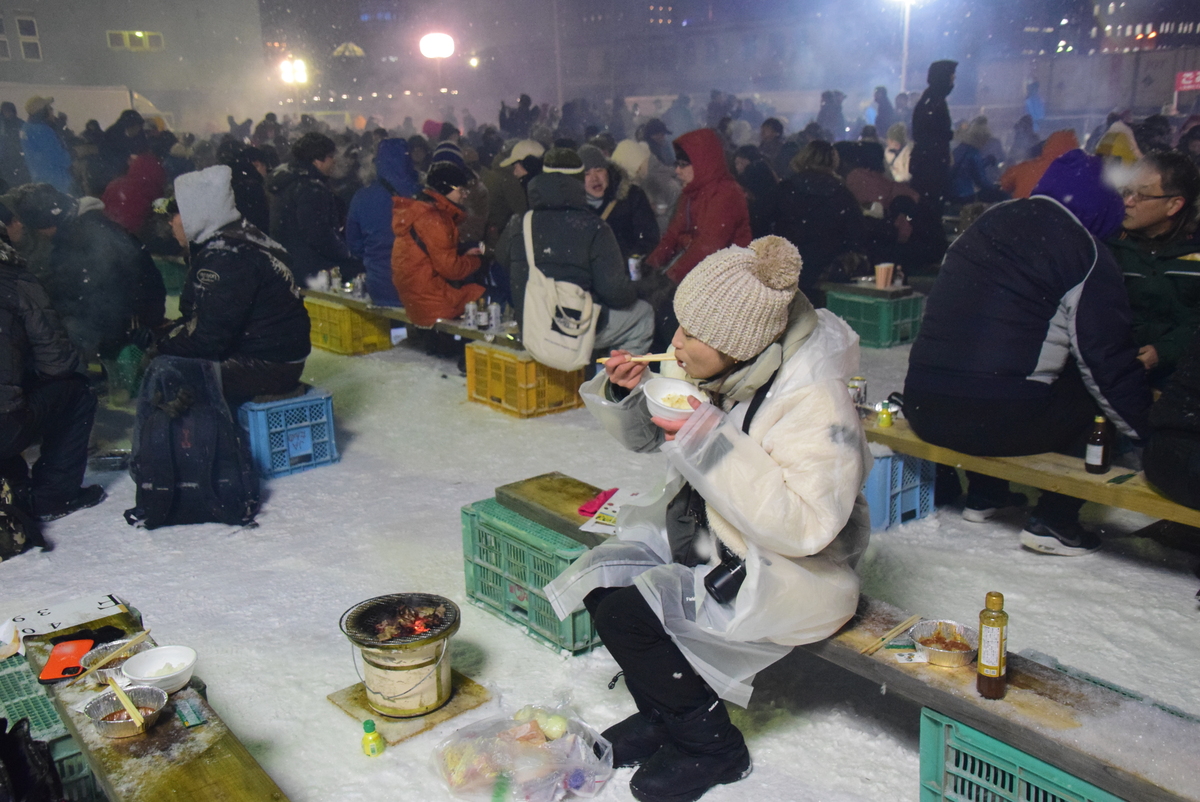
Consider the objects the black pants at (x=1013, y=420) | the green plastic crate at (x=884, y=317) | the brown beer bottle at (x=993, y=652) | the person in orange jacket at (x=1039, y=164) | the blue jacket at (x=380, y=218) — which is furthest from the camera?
the person in orange jacket at (x=1039, y=164)

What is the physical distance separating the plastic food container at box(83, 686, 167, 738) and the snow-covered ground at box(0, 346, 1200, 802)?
19.0 inches

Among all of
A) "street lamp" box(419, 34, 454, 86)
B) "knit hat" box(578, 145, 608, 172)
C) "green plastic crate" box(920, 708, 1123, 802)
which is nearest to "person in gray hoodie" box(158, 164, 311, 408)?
"knit hat" box(578, 145, 608, 172)

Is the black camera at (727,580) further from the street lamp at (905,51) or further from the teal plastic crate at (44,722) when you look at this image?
the street lamp at (905,51)

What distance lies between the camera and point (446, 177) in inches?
254

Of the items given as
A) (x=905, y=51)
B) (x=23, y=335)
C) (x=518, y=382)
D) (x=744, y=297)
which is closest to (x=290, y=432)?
(x=23, y=335)

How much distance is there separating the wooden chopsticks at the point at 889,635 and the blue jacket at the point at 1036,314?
1.41 metres

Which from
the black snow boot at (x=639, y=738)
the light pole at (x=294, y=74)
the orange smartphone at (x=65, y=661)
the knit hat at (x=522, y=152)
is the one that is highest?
the light pole at (x=294, y=74)

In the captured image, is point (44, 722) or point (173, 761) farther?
point (44, 722)

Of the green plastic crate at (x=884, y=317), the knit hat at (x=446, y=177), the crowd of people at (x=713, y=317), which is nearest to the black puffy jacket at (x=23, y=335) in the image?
the crowd of people at (x=713, y=317)

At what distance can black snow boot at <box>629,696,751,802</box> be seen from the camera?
7.86 ft

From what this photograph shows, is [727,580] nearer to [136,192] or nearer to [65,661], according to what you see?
[65,661]

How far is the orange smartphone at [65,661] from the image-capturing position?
A: 2404 mm

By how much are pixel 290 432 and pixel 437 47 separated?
892 inches

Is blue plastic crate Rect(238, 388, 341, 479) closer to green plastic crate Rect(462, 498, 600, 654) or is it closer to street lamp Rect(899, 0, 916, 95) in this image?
green plastic crate Rect(462, 498, 600, 654)
